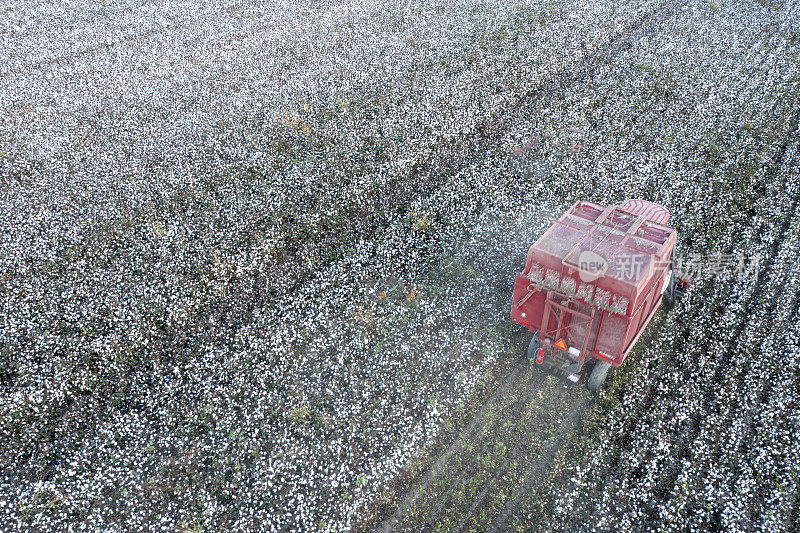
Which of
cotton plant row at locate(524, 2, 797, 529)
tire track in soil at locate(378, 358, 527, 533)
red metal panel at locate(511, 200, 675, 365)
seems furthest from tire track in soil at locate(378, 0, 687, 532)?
red metal panel at locate(511, 200, 675, 365)

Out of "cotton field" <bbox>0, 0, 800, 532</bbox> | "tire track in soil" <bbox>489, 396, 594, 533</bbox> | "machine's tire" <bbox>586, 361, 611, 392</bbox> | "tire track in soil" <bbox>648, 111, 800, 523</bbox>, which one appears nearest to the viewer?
"tire track in soil" <bbox>489, 396, 594, 533</bbox>

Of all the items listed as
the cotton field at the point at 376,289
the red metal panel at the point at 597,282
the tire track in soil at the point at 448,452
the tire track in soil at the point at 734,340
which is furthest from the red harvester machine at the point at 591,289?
the tire track in soil at the point at 734,340

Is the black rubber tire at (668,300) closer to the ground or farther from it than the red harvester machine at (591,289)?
closer to the ground

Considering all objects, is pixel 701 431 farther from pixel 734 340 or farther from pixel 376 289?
pixel 376 289

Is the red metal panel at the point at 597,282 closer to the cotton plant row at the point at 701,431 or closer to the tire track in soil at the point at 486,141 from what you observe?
the cotton plant row at the point at 701,431

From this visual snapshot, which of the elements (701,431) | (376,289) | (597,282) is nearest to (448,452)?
(597,282)

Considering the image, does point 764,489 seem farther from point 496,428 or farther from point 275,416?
point 275,416

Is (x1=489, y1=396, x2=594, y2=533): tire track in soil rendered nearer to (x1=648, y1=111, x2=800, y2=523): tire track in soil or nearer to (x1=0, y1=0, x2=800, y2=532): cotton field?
(x1=0, y1=0, x2=800, y2=532): cotton field
